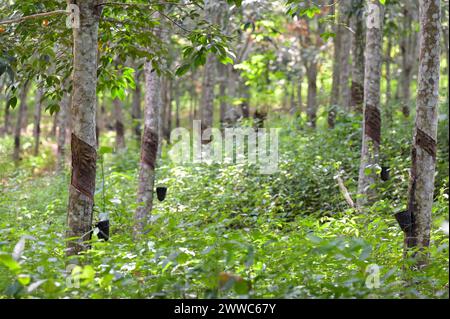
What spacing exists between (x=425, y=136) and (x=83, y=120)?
10.7 ft

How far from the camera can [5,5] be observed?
7336 millimetres

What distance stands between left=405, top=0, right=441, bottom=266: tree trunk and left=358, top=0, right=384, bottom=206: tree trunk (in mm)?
3712

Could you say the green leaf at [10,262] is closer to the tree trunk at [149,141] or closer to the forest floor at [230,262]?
the forest floor at [230,262]

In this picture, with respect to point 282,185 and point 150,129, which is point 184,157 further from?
point 150,129

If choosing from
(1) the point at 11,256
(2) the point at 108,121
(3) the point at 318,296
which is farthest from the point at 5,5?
(2) the point at 108,121

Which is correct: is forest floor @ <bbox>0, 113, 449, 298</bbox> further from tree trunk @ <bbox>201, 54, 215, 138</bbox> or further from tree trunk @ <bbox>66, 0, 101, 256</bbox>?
tree trunk @ <bbox>201, 54, 215, 138</bbox>

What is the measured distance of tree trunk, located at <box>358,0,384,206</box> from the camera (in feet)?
31.1

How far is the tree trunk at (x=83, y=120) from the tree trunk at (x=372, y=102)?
477cm

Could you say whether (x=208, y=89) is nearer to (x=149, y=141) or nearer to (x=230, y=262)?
(x=149, y=141)

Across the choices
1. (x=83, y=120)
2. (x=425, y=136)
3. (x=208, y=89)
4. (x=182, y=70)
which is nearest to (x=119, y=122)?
(x=208, y=89)

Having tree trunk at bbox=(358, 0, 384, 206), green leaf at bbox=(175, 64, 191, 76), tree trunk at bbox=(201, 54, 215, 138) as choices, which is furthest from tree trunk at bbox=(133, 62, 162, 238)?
tree trunk at bbox=(201, 54, 215, 138)

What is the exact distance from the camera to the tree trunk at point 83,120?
598 centimetres

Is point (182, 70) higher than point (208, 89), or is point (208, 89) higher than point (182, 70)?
point (208, 89)

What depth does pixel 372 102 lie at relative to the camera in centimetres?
973
